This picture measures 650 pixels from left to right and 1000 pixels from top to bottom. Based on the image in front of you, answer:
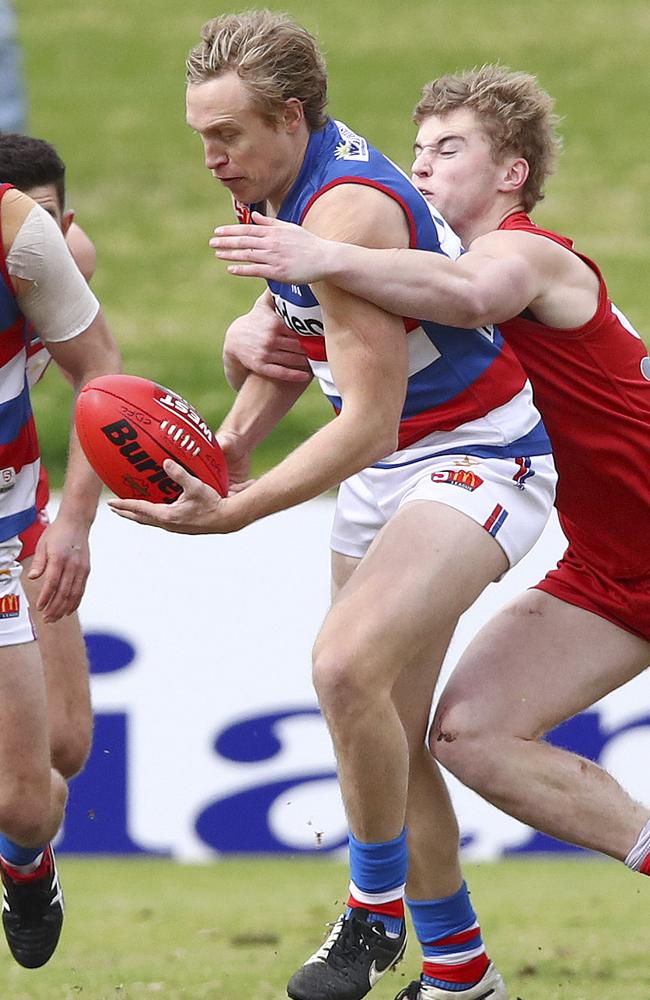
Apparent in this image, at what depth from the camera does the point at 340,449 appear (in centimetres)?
389

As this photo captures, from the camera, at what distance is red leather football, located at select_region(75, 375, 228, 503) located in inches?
155

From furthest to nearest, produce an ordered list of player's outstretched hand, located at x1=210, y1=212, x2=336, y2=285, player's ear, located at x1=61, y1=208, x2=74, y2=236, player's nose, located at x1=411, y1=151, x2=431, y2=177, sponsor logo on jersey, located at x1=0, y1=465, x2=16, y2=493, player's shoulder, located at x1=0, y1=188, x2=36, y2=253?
player's ear, located at x1=61, y1=208, x2=74, y2=236 < sponsor logo on jersey, located at x1=0, y1=465, x2=16, y2=493 < player's nose, located at x1=411, y1=151, x2=431, y2=177 < player's shoulder, located at x1=0, y1=188, x2=36, y2=253 < player's outstretched hand, located at x1=210, y1=212, x2=336, y2=285

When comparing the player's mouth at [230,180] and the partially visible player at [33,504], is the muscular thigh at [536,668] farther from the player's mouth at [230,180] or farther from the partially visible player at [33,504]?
the player's mouth at [230,180]

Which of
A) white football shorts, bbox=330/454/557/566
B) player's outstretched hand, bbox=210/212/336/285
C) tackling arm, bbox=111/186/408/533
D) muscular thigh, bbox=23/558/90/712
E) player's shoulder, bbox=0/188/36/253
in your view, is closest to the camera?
player's outstretched hand, bbox=210/212/336/285

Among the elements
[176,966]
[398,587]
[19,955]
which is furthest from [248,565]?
[398,587]

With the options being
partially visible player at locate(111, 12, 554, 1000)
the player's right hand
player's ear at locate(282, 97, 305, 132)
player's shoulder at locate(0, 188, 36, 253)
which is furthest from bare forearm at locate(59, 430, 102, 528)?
player's ear at locate(282, 97, 305, 132)

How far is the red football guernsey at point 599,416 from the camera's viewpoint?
4.38 m

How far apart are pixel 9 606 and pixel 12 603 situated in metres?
0.01

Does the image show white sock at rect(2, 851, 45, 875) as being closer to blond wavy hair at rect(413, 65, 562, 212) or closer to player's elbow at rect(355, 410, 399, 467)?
player's elbow at rect(355, 410, 399, 467)

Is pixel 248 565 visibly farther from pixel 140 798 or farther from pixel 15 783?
pixel 15 783

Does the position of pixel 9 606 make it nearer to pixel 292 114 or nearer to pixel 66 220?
pixel 66 220

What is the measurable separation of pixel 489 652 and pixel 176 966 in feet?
6.62

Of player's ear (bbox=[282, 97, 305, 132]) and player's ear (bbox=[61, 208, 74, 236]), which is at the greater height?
player's ear (bbox=[282, 97, 305, 132])

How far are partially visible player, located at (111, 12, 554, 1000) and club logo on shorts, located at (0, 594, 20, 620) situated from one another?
30.6 inches
